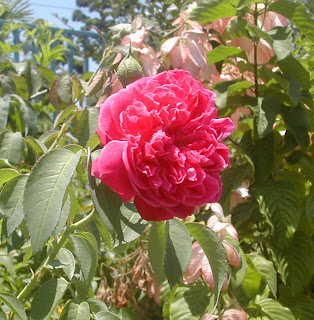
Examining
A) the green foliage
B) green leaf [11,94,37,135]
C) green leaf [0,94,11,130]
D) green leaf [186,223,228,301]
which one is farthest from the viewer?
green leaf [11,94,37,135]

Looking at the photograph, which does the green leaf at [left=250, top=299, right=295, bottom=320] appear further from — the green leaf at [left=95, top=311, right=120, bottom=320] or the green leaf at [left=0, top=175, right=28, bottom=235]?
the green leaf at [left=0, top=175, right=28, bottom=235]

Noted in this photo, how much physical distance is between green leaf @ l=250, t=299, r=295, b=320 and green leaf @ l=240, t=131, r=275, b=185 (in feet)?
0.82

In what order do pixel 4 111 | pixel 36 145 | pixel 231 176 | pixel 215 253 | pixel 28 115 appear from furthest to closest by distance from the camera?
pixel 231 176 < pixel 28 115 < pixel 4 111 < pixel 36 145 < pixel 215 253

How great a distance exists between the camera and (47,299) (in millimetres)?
618

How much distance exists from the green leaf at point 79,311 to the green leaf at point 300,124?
64 centimetres

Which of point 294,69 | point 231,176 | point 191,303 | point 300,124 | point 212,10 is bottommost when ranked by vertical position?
point 191,303

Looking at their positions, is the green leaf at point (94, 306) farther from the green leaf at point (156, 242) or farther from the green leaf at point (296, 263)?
the green leaf at point (296, 263)

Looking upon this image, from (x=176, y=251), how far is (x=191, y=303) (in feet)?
1.52

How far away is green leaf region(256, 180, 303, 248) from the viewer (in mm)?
1117

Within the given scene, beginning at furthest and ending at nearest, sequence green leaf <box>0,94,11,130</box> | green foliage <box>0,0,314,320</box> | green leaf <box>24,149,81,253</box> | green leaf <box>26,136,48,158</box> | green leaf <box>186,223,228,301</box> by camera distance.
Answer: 1. green leaf <box>0,94,11,130</box>
2. green leaf <box>26,136,48,158</box>
3. green foliage <box>0,0,314,320</box>
4. green leaf <box>186,223,228,301</box>
5. green leaf <box>24,149,81,253</box>

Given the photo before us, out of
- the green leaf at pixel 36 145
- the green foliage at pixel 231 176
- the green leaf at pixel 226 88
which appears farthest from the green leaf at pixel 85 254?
the green leaf at pixel 226 88

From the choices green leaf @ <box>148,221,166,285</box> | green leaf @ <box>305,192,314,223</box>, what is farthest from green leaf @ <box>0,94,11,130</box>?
green leaf @ <box>305,192,314,223</box>

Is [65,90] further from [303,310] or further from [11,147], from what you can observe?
[303,310]

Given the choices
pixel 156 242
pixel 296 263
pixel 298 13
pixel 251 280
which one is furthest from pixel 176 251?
pixel 298 13
